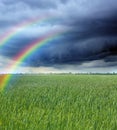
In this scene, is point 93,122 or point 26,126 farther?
point 93,122

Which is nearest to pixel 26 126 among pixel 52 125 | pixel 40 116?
pixel 52 125

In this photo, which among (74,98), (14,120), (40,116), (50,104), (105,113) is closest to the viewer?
(14,120)

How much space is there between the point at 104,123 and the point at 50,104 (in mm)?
4286

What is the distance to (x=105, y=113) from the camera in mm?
10391

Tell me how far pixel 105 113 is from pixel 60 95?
193 inches

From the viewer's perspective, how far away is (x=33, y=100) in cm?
1349

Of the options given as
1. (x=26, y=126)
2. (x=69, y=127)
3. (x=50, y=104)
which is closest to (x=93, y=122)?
(x=69, y=127)

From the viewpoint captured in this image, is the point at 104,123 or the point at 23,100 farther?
the point at 23,100

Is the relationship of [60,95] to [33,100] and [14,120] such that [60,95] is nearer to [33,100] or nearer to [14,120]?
[33,100]

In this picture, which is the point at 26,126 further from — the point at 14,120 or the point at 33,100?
the point at 33,100

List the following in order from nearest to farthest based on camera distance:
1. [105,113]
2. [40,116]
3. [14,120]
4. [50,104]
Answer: [14,120] → [40,116] → [105,113] → [50,104]

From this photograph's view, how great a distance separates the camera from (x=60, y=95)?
15.0 metres

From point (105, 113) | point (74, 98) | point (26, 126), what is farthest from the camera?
point (74, 98)

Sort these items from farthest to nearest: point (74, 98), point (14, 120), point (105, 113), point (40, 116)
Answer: point (74, 98) < point (105, 113) < point (40, 116) < point (14, 120)
